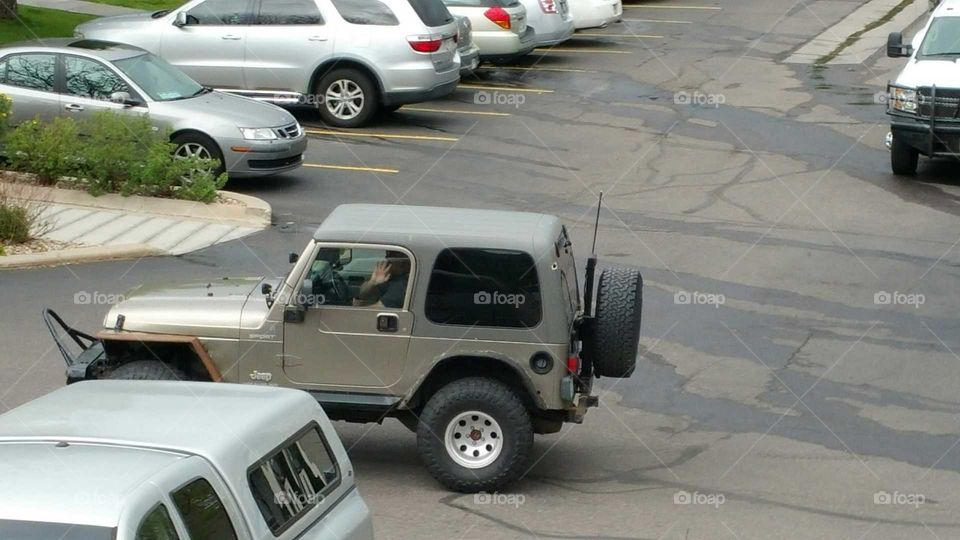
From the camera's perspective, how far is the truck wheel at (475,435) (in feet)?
30.0

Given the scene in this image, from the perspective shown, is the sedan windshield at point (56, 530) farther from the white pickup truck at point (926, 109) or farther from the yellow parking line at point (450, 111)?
the yellow parking line at point (450, 111)

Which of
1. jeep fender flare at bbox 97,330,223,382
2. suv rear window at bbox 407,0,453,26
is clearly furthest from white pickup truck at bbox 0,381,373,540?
suv rear window at bbox 407,0,453,26

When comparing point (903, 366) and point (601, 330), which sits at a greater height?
point (601, 330)

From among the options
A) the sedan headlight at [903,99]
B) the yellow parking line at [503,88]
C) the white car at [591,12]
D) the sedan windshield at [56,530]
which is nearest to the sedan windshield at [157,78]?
the yellow parking line at [503,88]

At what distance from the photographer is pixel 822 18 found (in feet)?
110

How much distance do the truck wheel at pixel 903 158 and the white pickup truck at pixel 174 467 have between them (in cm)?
1404

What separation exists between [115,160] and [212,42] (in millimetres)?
5306

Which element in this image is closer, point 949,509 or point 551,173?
point 949,509

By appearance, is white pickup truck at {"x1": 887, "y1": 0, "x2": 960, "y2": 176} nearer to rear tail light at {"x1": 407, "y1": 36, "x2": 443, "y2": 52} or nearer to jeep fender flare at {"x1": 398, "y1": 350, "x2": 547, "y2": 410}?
rear tail light at {"x1": 407, "y1": 36, "x2": 443, "y2": 52}

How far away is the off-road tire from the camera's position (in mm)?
21328

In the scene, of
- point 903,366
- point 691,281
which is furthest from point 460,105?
point 903,366

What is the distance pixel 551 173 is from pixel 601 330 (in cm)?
993

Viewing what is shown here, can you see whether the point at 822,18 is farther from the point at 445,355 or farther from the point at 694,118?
the point at 445,355

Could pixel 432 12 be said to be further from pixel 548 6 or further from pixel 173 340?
pixel 173 340
